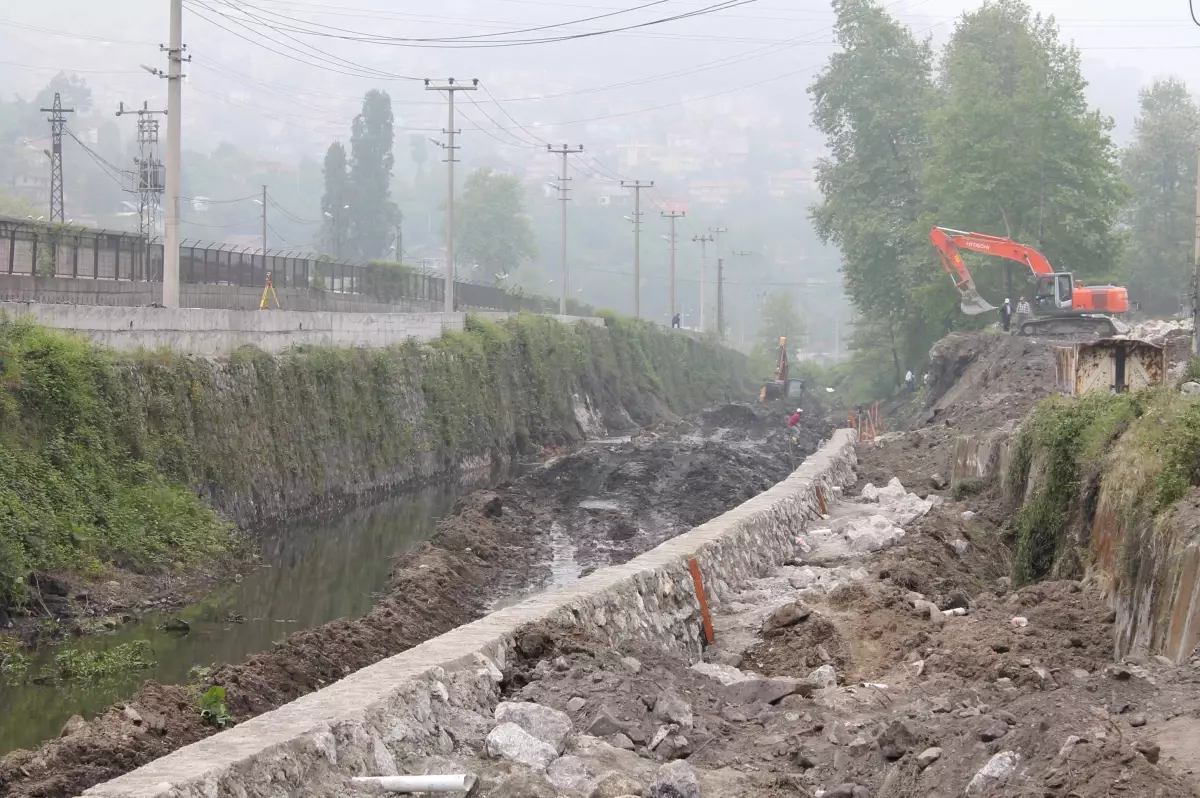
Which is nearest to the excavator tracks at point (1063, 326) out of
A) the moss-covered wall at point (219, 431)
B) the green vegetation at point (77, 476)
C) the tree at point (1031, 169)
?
the tree at point (1031, 169)

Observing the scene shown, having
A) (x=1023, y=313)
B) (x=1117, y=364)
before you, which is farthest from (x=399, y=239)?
(x=1117, y=364)

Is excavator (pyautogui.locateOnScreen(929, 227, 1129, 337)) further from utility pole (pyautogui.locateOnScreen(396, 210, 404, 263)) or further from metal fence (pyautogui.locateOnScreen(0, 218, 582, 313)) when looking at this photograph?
utility pole (pyautogui.locateOnScreen(396, 210, 404, 263))

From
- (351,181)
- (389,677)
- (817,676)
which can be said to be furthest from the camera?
(351,181)

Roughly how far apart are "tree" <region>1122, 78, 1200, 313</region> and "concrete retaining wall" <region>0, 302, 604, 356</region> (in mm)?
46943

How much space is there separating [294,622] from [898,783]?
13351mm

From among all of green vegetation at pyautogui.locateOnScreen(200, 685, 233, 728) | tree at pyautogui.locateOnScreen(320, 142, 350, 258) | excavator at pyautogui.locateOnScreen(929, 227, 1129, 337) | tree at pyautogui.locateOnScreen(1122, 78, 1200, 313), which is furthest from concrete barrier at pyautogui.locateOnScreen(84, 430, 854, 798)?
tree at pyautogui.locateOnScreen(320, 142, 350, 258)

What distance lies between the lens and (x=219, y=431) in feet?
91.6

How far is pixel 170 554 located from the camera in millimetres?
22797

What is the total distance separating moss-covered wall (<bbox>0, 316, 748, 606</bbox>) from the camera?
21203 mm

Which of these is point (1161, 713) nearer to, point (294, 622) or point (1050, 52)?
point (294, 622)

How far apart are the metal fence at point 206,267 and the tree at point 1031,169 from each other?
2517 cm

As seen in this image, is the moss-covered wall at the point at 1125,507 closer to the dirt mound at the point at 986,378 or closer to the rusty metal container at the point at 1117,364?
the rusty metal container at the point at 1117,364

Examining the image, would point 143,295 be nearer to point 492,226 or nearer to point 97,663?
point 97,663

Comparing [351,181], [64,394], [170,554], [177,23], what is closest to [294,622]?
[170,554]
